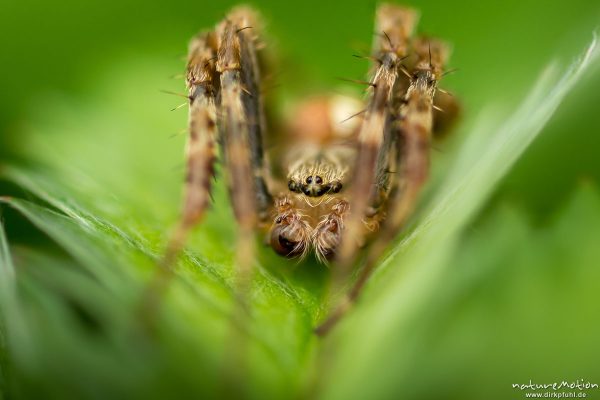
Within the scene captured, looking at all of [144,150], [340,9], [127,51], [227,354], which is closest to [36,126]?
[144,150]

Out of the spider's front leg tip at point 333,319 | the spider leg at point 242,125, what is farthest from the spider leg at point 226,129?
the spider's front leg tip at point 333,319

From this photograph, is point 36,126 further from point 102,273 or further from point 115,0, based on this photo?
point 102,273

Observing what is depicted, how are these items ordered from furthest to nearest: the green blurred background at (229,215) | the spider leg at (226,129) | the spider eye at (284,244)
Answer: the spider eye at (284,244), the spider leg at (226,129), the green blurred background at (229,215)

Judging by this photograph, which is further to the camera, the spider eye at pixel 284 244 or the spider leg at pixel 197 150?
the spider eye at pixel 284 244

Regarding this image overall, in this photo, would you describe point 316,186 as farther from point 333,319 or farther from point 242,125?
point 333,319

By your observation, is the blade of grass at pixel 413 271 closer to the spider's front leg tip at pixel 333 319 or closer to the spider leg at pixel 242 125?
the spider's front leg tip at pixel 333 319

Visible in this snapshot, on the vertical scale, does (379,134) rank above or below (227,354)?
above

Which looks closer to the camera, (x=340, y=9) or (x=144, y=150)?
(x=144, y=150)
